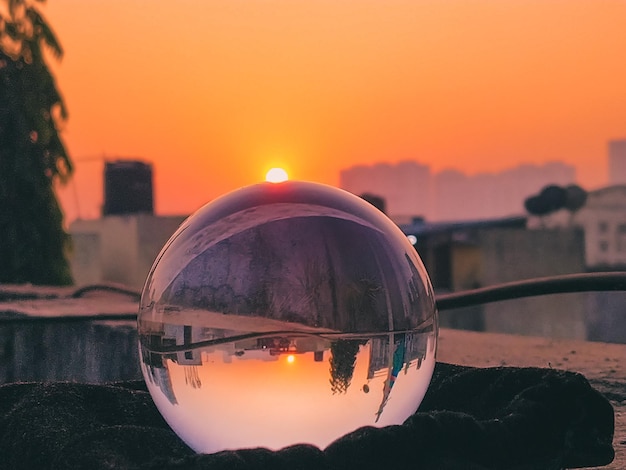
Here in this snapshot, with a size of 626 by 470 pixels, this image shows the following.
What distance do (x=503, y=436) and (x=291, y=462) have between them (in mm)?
438

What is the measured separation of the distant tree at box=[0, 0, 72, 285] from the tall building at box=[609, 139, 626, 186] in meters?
76.1

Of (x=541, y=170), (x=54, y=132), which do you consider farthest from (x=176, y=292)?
(x=541, y=170)

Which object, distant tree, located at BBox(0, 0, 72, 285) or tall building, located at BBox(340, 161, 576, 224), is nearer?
distant tree, located at BBox(0, 0, 72, 285)

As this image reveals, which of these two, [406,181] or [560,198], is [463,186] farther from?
[560,198]

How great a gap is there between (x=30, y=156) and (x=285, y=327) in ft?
68.6

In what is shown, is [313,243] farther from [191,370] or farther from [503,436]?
[503,436]

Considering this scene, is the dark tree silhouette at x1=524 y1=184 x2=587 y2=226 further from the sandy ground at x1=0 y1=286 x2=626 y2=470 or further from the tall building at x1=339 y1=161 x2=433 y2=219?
the tall building at x1=339 y1=161 x2=433 y2=219

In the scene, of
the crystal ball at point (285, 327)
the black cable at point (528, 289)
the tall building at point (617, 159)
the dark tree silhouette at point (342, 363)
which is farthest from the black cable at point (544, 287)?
the tall building at point (617, 159)

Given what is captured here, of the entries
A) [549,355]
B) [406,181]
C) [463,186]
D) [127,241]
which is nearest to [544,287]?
[549,355]

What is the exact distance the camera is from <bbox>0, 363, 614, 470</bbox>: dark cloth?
60.2 inches

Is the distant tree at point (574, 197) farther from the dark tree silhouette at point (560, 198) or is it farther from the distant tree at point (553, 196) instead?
the distant tree at point (553, 196)

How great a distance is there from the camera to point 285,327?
1.60 metres

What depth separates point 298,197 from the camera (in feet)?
5.97

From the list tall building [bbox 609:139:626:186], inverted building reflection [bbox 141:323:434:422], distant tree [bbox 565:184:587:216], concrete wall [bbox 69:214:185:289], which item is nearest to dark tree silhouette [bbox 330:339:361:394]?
inverted building reflection [bbox 141:323:434:422]
